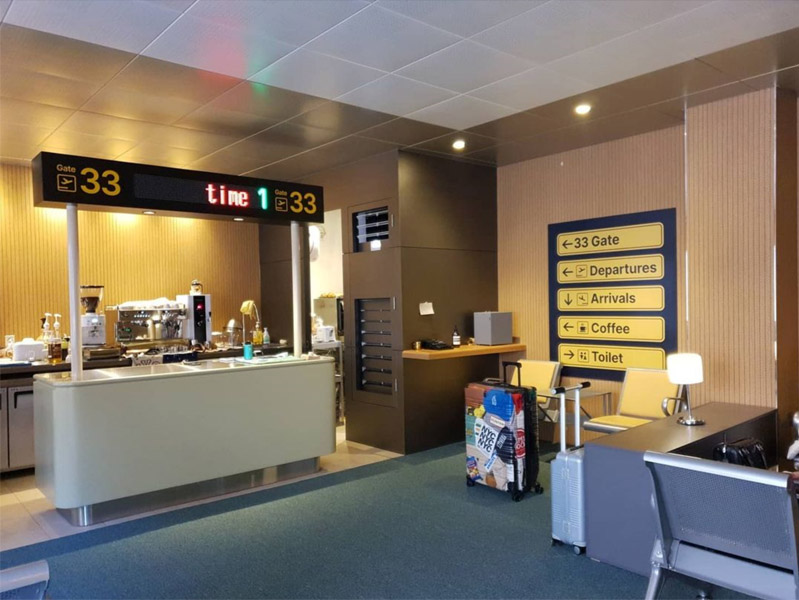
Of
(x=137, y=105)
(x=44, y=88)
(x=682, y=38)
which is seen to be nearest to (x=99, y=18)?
(x=44, y=88)

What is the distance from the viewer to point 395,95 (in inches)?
165

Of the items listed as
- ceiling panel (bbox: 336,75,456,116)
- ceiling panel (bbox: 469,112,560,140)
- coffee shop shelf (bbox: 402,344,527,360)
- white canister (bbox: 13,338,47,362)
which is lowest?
coffee shop shelf (bbox: 402,344,527,360)

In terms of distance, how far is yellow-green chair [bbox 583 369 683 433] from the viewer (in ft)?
15.5

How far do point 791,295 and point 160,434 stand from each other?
4.56 metres

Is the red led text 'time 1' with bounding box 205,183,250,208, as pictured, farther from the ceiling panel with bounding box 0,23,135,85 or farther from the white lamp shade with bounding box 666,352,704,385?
the white lamp shade with bounding box 666,352,704,385

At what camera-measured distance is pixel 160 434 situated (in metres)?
4.22

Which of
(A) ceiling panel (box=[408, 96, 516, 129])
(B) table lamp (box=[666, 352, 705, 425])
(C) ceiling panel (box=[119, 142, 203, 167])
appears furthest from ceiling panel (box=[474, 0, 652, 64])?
(C) ceiling panel (box=[119, 142, 203, 167])

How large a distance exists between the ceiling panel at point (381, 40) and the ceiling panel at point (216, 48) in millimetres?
272

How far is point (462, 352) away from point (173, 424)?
2.61 metres

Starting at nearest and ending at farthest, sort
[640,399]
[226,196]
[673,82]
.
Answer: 1. [673,82]
2. [226,196]
3. [640,399]

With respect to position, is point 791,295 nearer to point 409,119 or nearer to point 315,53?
point 409,119

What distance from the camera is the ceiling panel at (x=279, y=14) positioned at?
2.87 m

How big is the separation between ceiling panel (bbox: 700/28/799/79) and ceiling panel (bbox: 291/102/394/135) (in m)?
2.25

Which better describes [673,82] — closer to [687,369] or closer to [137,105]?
[687,369]
